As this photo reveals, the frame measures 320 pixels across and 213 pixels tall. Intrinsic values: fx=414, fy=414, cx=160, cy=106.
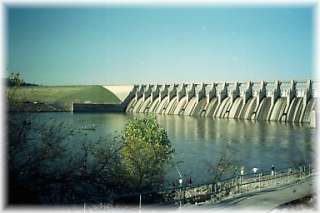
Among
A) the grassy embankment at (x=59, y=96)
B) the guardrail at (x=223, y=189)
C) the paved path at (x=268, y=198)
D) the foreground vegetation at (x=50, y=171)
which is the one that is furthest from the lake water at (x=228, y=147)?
the paved path at (x=268, y=198)

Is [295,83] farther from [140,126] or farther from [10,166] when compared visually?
[10,166]

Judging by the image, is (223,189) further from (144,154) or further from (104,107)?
(104,107)

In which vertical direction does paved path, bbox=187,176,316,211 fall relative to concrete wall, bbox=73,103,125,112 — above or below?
below

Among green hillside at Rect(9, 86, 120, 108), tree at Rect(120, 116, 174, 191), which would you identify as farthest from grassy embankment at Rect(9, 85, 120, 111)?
tree at Rect(120, 116, 174, 191)

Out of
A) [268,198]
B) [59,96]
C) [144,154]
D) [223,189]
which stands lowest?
[223,189]

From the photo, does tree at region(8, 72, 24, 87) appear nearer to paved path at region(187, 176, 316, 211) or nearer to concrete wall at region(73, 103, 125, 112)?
paved path at region(187, 176, 316, 211)

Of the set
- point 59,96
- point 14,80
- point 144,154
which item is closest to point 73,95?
point 59,96
